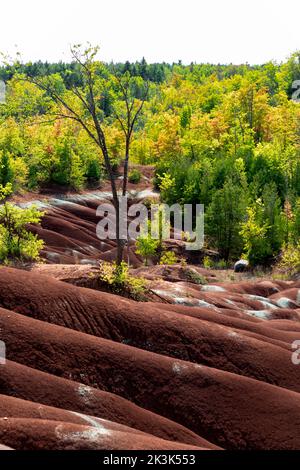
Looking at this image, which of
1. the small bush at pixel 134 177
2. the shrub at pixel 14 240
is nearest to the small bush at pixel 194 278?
the shrub at pixel 14 240

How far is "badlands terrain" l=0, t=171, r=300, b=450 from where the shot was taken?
11984 mm

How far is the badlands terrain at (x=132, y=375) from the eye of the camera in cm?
1198

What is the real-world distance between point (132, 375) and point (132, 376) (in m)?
0.03

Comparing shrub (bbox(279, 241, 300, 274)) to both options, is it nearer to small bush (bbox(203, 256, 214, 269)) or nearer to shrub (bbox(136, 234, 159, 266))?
small bush (bbox(203, 256, 214, 269))

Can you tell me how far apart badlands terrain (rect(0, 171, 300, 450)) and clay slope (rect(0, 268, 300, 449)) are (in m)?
0.03

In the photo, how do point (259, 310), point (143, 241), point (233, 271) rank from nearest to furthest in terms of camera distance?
point (259, 310)
point (143, 241)
point (233, 271)

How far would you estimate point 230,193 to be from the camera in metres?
61.2

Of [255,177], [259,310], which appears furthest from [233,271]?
[259,310]

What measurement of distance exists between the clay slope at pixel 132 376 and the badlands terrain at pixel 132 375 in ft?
0.10

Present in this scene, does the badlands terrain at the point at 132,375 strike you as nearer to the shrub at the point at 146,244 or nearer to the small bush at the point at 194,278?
the small bush at the point at 194,278

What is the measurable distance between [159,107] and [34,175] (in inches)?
3018

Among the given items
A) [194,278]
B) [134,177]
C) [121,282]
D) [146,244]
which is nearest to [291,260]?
[146,244]

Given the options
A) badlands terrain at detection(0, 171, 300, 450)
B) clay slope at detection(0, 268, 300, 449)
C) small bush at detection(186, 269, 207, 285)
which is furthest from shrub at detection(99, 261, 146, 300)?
small bush at detection(186, 269, 207, 285)

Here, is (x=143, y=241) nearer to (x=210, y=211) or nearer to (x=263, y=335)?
(x=210, y=211)
